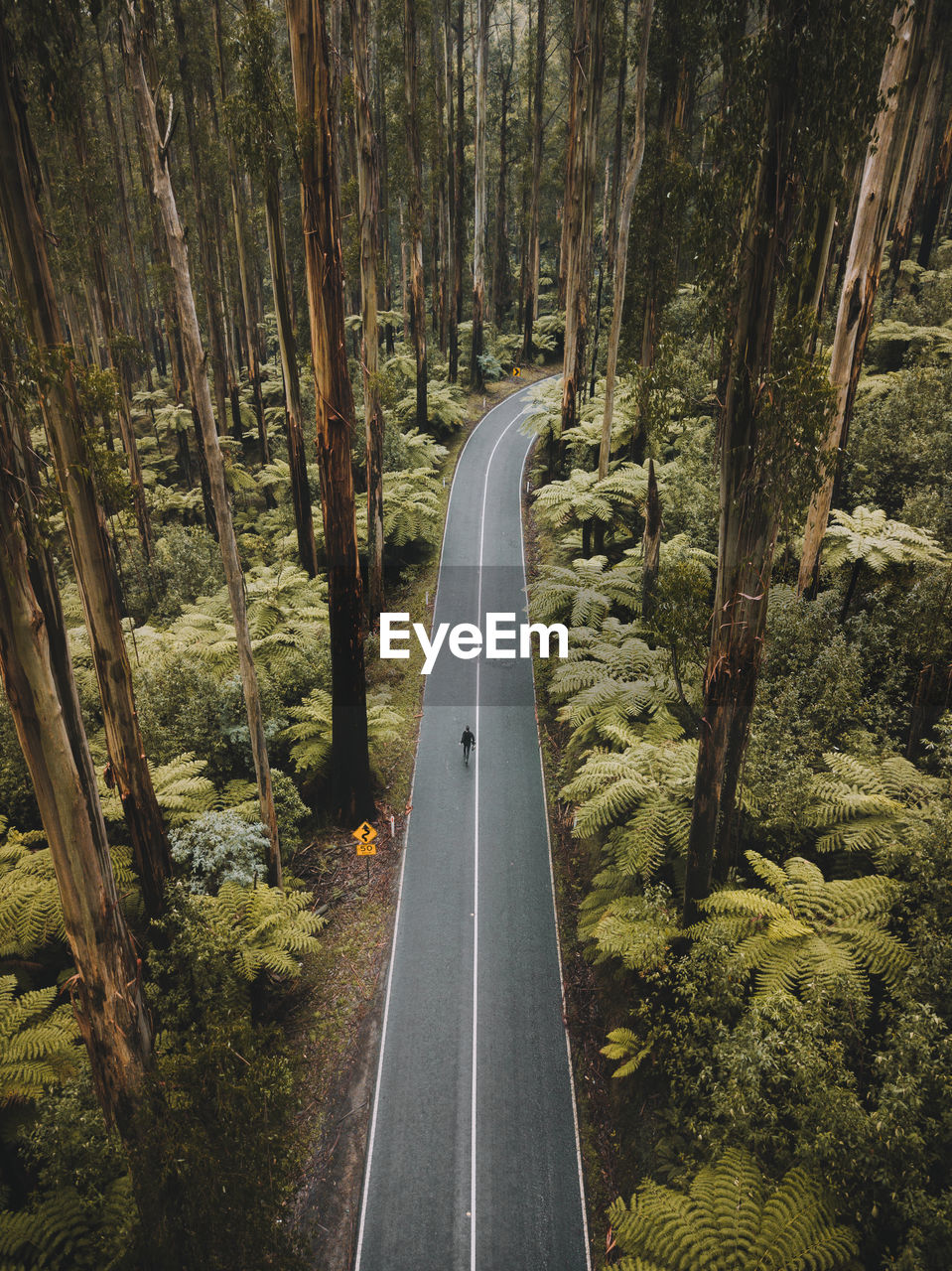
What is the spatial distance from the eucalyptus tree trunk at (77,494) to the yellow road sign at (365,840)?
387 cm

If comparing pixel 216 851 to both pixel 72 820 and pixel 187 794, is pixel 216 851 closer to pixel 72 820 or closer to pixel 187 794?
pixel 187 794

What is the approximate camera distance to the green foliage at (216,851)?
328 inches

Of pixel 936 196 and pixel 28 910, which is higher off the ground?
pixel 936 196

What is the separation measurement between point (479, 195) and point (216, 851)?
98.2ft

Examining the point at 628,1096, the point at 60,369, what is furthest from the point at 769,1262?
the point at 60,369

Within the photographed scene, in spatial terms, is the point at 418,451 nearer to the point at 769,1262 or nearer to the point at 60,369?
the point at 60,369

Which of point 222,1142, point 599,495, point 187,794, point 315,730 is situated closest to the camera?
point 222,1142

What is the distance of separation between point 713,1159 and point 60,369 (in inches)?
305

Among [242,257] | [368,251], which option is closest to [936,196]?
[368,251]

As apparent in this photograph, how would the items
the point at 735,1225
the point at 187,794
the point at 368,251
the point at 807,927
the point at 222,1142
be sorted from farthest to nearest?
the point at 368,251, the point at 187,794, the point at 807,927, the point at 735,1225, the point at 222,1142

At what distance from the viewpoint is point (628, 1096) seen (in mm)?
7523

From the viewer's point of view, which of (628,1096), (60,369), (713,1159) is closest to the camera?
(60,369)

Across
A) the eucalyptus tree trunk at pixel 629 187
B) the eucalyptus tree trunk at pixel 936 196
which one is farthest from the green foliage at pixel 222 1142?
the eucalyptus tree trunk at pixel 936 196

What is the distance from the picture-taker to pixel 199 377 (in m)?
7.65
